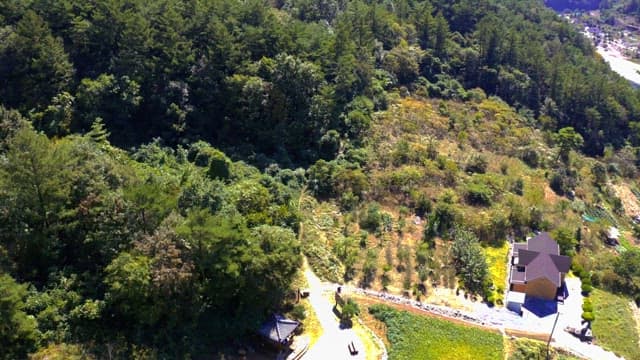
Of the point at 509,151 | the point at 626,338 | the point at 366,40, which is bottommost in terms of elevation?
the point at 626,338

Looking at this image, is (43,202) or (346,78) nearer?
(43,202)

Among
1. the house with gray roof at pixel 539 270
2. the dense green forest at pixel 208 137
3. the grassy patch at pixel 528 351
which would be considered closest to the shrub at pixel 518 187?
the dense green forest at pixel 208 137

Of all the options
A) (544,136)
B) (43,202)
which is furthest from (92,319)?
(544,136)

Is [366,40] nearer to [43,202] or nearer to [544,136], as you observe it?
[544,136]

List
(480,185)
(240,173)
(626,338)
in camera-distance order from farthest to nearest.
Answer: (480,185) < (240,173) < (626,338)

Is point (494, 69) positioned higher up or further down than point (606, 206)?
higher up

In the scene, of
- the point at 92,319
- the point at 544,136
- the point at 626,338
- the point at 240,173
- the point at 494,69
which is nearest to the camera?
the point at 92,319

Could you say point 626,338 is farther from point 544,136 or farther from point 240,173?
point 544,136

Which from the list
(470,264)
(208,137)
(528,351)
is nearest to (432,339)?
(528,351)
